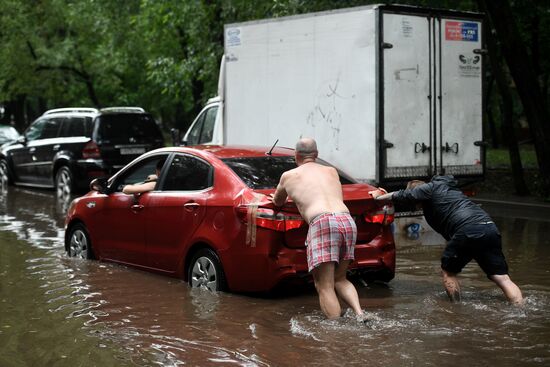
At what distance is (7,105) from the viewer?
50.5 metres

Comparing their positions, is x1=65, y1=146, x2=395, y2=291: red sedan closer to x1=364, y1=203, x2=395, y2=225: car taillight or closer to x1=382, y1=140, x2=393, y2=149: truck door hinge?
x1=364, y1=203, x2=395, y2=225: car taillight

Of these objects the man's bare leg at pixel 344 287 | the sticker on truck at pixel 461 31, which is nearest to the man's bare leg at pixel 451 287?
the man's bare leg at pixel 344 287

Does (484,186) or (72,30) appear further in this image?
(72,30)

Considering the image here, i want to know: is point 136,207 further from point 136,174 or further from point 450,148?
point 450,148

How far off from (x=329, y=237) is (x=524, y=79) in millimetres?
11196

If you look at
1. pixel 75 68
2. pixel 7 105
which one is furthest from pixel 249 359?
Answer: pixel 7 105

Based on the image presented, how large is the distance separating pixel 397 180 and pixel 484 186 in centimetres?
882

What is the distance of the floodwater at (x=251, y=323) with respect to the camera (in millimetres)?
6098

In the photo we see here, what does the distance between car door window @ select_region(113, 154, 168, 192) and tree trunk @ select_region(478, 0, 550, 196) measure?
9.39 m

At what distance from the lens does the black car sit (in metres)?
18.3

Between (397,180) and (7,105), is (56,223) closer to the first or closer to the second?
(397,180)

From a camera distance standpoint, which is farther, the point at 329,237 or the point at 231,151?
the point at 231,151

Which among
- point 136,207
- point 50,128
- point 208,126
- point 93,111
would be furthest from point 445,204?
point 50,128

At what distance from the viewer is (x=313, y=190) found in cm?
704
